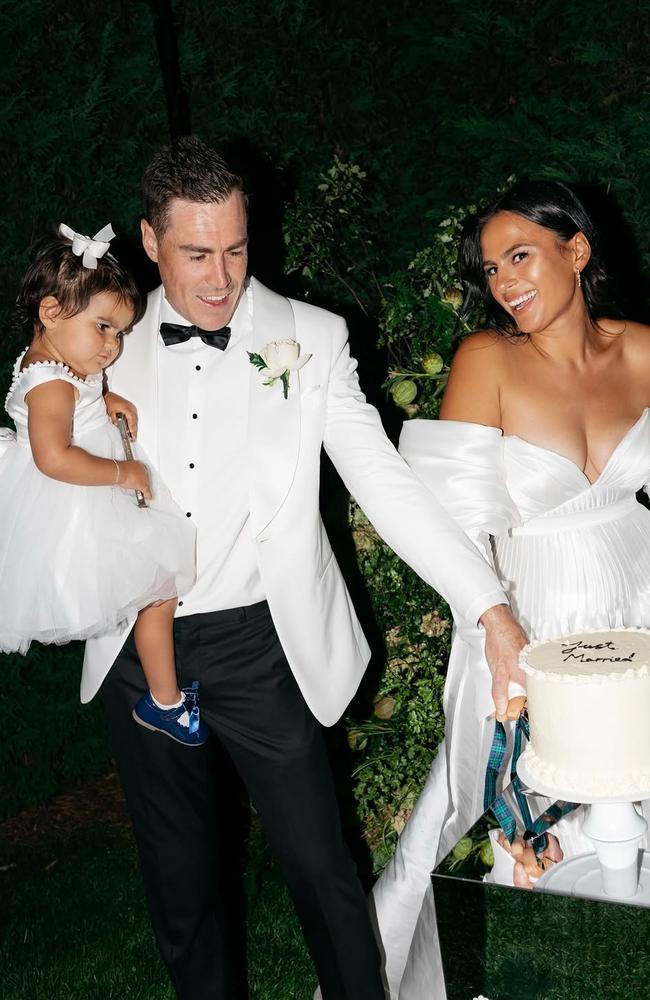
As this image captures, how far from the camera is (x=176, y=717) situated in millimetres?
2504

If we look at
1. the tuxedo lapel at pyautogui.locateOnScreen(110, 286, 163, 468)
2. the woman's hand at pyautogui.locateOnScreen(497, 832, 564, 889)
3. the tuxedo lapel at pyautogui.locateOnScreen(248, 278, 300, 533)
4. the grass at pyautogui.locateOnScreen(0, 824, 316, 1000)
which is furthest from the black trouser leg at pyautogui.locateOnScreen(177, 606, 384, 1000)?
the grass at pyautogui.locateOnScreen(0, 824, 316, 1000)

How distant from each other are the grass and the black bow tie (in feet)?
6.61

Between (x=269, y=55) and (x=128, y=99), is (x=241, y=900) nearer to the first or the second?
(x=128, y=99)

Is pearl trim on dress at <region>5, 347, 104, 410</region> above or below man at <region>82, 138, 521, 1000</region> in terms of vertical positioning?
above

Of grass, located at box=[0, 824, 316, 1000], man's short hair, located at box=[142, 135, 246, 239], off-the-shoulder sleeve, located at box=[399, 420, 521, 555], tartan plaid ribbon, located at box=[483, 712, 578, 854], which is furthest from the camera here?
grass, located at box=[0, 824, 316, 1000]

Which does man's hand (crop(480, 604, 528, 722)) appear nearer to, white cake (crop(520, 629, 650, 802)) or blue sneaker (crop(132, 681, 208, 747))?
white cake (crop(520, 629, 650, 802))

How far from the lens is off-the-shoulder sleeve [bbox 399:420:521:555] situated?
8.75ft

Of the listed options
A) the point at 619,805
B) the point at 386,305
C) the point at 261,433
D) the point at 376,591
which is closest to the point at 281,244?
the point at 386,305

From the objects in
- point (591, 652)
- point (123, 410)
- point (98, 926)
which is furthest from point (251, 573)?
point (98, 926)

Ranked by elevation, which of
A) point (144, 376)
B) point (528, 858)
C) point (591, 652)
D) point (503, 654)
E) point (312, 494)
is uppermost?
point (144, 376)

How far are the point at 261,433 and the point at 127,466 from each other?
310 mm

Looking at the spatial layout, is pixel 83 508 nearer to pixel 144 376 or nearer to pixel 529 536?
pixel 144 376

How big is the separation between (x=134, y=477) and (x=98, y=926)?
2106mm

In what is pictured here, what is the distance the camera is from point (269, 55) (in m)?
4.51
